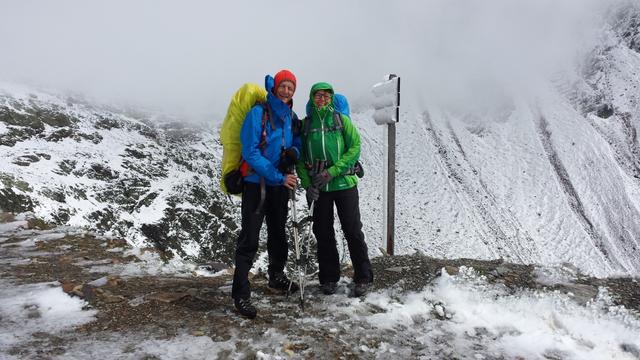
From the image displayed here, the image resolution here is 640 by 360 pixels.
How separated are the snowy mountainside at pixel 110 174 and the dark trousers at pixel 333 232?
23638 mm

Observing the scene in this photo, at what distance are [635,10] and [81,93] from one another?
69.5 meters

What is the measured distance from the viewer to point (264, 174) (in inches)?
180

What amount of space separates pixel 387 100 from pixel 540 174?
30986mm

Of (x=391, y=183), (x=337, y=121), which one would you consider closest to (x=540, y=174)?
(x=391, y=183)

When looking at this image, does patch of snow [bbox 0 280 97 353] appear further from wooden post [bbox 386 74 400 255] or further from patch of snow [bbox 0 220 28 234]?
wooden post [bbox 386 74 400 255]

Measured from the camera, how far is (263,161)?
4.55 metres

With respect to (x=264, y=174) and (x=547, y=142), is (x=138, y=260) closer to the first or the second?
(x=264, y=174)

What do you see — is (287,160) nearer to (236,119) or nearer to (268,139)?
(268,139)

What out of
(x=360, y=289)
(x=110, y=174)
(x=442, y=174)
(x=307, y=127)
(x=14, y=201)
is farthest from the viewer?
(x=442, y=174)

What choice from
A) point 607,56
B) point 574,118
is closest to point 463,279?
point 574,118

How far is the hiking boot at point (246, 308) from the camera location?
4.73 m

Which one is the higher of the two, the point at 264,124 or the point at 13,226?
the point at 264,124

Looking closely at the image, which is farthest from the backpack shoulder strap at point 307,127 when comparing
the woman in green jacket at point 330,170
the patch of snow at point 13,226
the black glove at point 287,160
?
the patch of snow at point 13,226

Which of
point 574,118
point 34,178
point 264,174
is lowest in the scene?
point 264,174
